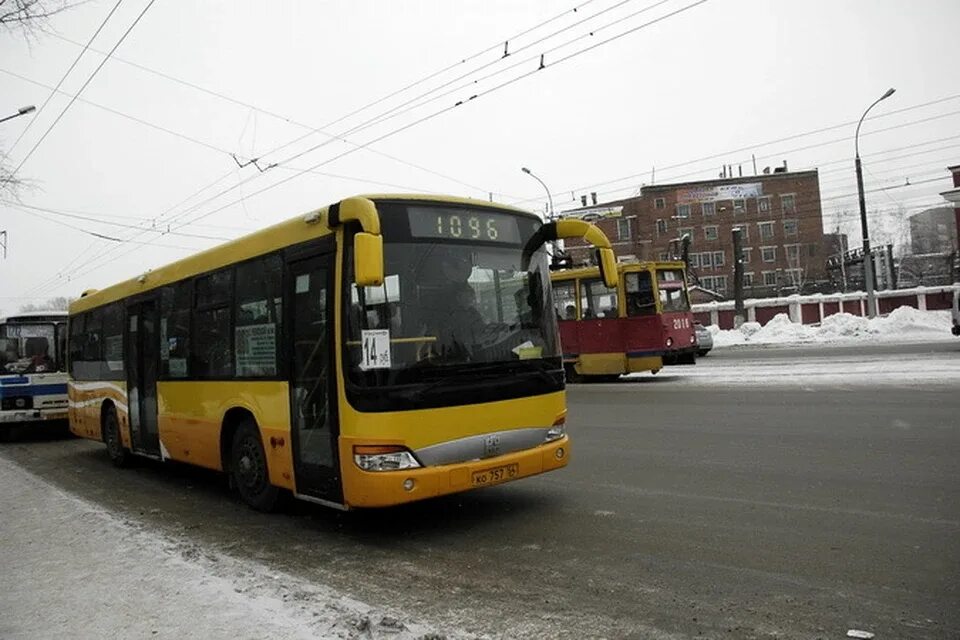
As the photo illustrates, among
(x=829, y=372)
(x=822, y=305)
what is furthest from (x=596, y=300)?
(x=822, y=305)

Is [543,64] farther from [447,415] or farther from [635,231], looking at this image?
[635,231]

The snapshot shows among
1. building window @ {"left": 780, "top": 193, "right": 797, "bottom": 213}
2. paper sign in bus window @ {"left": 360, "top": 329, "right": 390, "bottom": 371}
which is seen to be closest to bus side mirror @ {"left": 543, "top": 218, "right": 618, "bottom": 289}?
paper sign in bus window @ {"left": 360, "top": 329, "right": 390, "bottom": 371}

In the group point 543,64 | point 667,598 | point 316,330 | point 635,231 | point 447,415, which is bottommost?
point 667,598

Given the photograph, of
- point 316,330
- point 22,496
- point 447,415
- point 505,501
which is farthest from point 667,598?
point 22,496

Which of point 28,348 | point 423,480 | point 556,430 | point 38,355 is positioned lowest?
point 423,480

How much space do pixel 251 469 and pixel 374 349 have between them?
8.35ft

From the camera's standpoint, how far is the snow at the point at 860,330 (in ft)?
92.2

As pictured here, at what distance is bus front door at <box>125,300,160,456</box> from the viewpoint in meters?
9.24

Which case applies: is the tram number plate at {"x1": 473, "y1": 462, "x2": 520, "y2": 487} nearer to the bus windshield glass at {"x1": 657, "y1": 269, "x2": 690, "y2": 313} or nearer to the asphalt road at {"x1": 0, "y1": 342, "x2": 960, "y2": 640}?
the asphalt road at {"x1": 0, "y1": 342, "x2": 960, "y2": 640}

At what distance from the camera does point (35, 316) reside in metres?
15.3

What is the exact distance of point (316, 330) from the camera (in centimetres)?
593

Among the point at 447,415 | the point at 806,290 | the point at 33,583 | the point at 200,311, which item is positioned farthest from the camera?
the point at 806,290

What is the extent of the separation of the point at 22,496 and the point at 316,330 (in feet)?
17.6

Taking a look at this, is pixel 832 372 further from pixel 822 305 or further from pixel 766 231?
pixel 766 231
